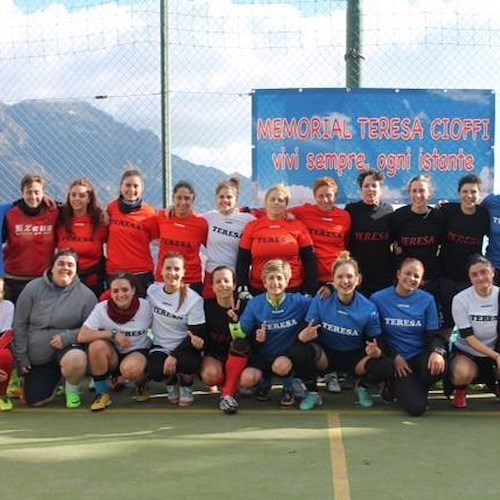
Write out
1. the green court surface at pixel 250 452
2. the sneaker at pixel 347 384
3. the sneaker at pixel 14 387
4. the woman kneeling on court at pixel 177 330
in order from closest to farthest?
1. the green court surface at pixel 250 452
2. the woman kneeling on court at pixel 177 330
3. the sneaker at pixel 14 387
4. the sneaker at pixel 347 384

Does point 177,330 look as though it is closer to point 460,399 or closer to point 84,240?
point 84,240

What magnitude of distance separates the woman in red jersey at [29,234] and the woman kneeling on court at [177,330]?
105cm

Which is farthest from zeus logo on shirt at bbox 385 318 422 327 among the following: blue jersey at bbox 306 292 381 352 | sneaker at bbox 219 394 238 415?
sneaker at bbox 219 394 238 415

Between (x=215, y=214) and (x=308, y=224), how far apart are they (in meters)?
0.77

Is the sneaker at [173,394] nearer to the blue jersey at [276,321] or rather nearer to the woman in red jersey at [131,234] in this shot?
the blue jersey at [276,321]

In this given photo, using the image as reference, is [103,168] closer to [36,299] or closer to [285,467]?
[36,299]

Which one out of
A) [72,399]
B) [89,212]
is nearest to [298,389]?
[72,399]

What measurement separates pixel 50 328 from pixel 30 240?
84 centimetres

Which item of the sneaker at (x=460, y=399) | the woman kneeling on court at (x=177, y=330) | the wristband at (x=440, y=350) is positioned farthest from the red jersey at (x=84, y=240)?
the sneaker at (x=460, y=399)

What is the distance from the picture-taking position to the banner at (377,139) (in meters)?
6.87

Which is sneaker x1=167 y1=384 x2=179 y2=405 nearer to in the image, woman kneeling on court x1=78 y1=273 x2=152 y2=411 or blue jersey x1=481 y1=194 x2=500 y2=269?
woman kneeling on court x1=78 y1=273 x2=152 y2=411

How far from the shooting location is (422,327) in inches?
215

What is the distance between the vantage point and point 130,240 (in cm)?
605

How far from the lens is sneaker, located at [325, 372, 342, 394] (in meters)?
5.95
